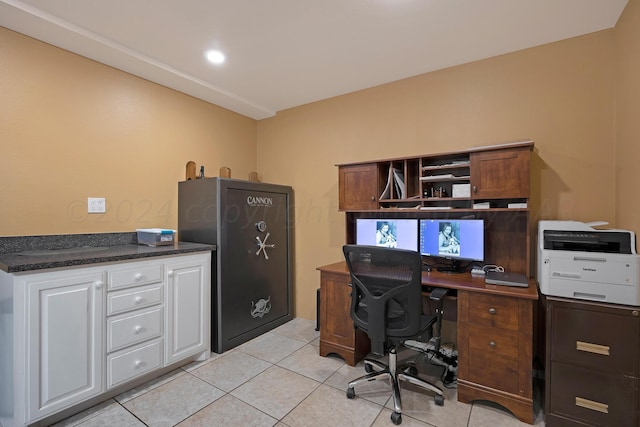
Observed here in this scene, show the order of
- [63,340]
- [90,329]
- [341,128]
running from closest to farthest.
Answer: [63,340]
[90,329]
[341,128]

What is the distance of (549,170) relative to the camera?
2238 millimetres

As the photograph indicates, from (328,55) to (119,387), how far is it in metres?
3.00

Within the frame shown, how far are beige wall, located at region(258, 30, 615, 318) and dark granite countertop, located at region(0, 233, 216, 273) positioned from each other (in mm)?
1374

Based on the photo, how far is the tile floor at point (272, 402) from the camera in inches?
70.7

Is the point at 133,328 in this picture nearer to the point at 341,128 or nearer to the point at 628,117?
the point at 341,128

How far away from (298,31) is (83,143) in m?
1.96

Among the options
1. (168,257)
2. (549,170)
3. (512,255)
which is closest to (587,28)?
(549,170)

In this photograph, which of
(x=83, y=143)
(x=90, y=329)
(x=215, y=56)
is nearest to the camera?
(x=90, y=329)

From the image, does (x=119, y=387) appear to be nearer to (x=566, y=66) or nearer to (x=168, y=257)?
(x=168, y=257)

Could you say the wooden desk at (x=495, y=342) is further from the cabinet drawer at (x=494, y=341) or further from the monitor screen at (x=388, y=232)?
the monitor screen at (x=388, y=232)

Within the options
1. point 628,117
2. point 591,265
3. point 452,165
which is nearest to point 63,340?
point 452,165

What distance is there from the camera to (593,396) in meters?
1.61

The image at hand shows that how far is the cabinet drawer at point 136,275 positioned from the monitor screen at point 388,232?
1.78 metres

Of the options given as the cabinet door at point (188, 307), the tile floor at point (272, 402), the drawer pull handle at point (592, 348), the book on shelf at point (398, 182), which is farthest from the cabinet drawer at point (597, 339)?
the cabinet door at point (188, 307)
